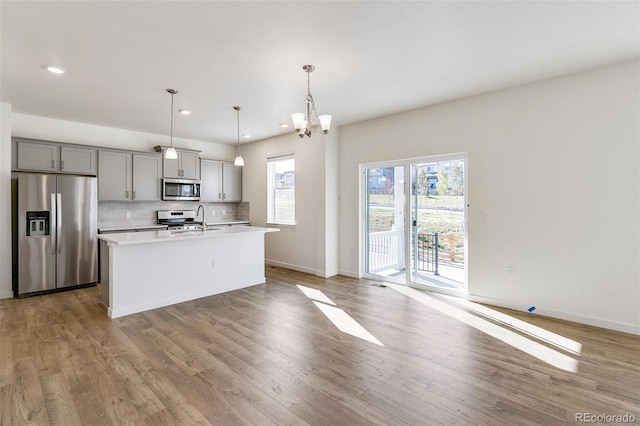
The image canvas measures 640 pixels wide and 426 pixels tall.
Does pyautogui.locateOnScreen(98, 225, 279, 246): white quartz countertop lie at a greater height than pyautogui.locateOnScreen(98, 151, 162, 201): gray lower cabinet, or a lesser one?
lesser

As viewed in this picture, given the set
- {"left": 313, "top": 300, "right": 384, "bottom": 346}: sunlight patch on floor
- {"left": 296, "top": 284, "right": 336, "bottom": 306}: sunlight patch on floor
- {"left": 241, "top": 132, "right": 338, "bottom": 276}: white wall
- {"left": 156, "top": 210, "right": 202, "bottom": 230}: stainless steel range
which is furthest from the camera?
{"left": 156, "top": 210, "right": 202, "bottom": 230}: stainless steel range

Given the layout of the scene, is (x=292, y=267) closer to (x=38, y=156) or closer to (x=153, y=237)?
(x=153, y=237)

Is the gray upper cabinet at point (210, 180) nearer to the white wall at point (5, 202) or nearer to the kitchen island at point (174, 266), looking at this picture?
the kitchen island at point (174, 266)

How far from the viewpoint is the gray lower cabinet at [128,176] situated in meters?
5.44

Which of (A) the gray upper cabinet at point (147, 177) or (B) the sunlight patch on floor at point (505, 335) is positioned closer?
(B) the sunlight patch on floor at point (505, 335)

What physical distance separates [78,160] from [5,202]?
3.66ft

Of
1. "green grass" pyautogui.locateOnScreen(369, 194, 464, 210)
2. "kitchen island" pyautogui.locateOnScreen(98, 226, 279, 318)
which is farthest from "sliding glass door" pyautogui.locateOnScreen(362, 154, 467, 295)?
"kitchen island" pyautogui.locateOnScreen(98, 226, 279, 318)

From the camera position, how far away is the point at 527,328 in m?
3.34

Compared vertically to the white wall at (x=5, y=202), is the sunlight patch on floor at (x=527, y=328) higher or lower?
lower

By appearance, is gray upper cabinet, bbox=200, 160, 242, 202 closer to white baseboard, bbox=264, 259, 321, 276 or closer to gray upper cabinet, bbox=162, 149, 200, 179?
gray upper cabinet, bbox=162, 149, 200, 179

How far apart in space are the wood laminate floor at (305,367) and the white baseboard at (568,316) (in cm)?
11

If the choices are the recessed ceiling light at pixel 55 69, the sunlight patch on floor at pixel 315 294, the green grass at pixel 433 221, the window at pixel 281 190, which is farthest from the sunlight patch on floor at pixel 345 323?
the recessed ceiling light at pixel 55 69

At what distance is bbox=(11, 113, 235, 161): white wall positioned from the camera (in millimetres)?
4941

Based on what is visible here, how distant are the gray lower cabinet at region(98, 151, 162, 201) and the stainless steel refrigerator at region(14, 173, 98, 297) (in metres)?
0.44
